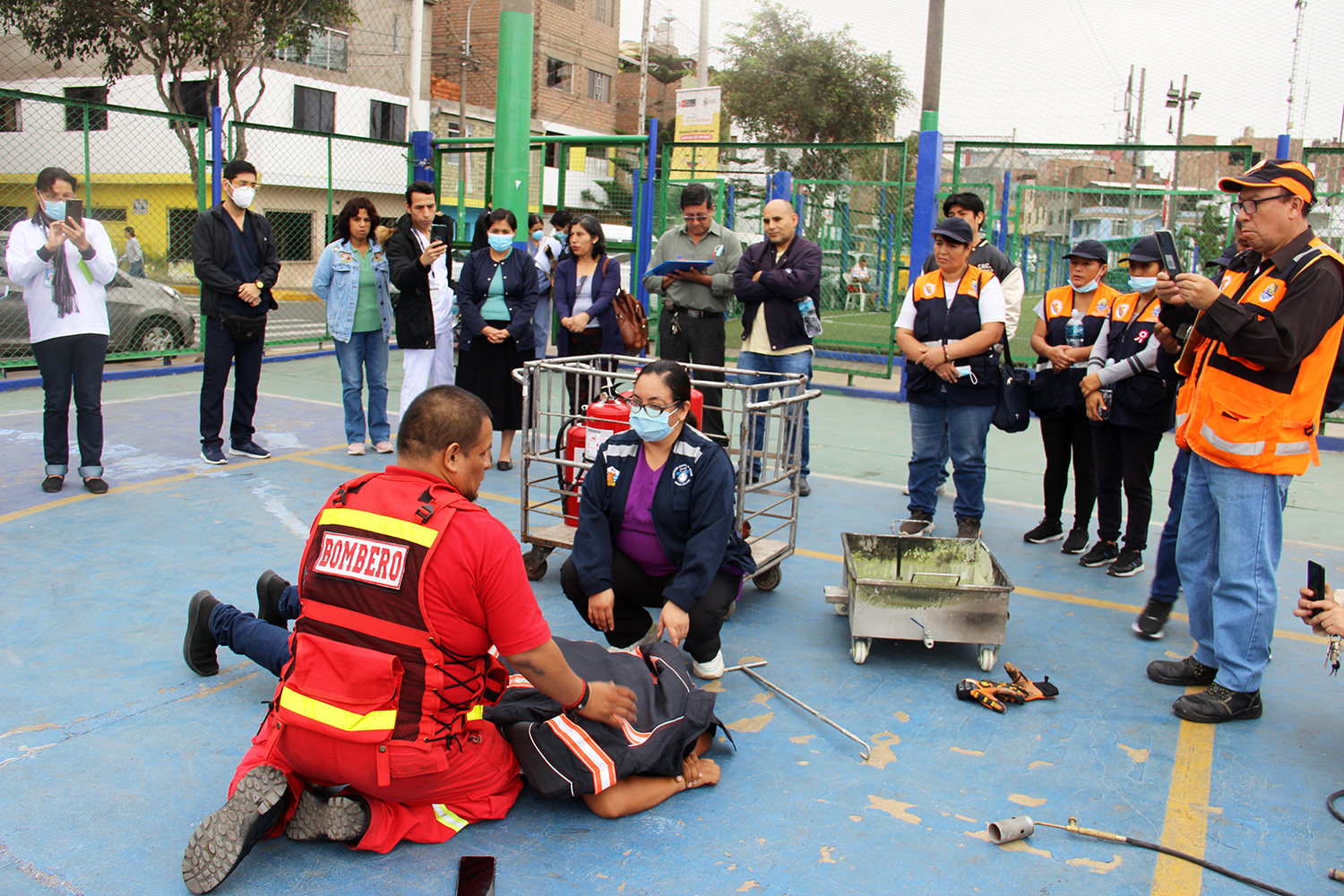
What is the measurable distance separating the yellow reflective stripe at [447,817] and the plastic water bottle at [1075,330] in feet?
15.1

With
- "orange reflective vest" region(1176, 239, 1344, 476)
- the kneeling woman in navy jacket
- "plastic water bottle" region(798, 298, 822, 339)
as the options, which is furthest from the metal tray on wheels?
"plastic water bottle" region(798, 298, 822, 339)

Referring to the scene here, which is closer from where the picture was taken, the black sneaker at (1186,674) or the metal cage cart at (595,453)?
the black sneaker at (1186,674)

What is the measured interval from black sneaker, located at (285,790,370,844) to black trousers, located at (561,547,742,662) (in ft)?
4.40

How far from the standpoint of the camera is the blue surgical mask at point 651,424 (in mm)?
3801

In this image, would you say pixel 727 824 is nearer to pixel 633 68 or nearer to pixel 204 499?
pixel 204 499

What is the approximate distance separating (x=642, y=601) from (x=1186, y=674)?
235 centimetres

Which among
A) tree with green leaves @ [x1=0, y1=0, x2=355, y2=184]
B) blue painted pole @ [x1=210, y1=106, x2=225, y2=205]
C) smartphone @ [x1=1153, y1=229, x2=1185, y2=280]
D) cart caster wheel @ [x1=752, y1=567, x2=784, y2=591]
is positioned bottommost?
cart caster wheel @ [x1=752, y1=567, x2=784, y2=591]

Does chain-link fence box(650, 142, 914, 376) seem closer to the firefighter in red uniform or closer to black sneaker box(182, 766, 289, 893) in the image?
the firefighter in red uniform

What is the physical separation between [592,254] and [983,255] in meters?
3.00

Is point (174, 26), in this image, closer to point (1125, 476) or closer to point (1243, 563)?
point (1125, 476)

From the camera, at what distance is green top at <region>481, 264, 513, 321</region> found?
7195 mm

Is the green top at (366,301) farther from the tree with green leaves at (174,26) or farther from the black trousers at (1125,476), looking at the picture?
the tree with green leaves at (174,26)

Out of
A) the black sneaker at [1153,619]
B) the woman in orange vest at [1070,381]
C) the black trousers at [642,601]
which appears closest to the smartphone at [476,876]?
the black trousers at [642,601]

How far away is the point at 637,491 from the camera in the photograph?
3918mm
